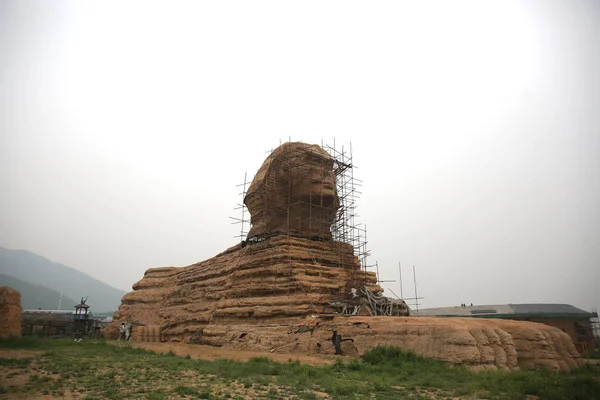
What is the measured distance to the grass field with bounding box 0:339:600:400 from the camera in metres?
7.92

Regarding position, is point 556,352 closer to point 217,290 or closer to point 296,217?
point 296,217

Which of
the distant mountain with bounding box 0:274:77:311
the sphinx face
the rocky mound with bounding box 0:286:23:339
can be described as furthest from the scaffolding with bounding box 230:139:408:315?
the distant mountain with bounding box 0:274:77:311

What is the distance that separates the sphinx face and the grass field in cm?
1035

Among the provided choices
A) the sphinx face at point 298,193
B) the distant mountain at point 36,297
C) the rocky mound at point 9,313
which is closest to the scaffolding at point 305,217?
the sphinx face at point 298,193

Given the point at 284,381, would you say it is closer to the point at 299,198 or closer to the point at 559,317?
the point at 299,198

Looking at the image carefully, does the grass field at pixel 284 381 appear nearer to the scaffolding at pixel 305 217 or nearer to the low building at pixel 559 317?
the scaffolding at pixel 305 217

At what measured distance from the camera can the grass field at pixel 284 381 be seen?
7.92m

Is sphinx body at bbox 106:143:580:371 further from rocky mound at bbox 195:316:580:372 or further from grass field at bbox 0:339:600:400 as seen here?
grass field at bbox 0:339:600:400

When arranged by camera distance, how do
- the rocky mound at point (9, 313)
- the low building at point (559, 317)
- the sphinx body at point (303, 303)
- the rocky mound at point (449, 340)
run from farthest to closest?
1. the low building at point (559, 317)
2. the rocky mound at point (9, 313)
3. the sphinx body at point (303, 303)
4. the rocky mound at point (449, 340)

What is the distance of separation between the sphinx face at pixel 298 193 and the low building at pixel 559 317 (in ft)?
60.4

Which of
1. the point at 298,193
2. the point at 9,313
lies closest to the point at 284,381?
the point at 298,193

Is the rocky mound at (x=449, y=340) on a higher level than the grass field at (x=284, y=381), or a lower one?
higher

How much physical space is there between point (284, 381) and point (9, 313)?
17049 millimetres

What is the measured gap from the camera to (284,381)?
30.9ft
